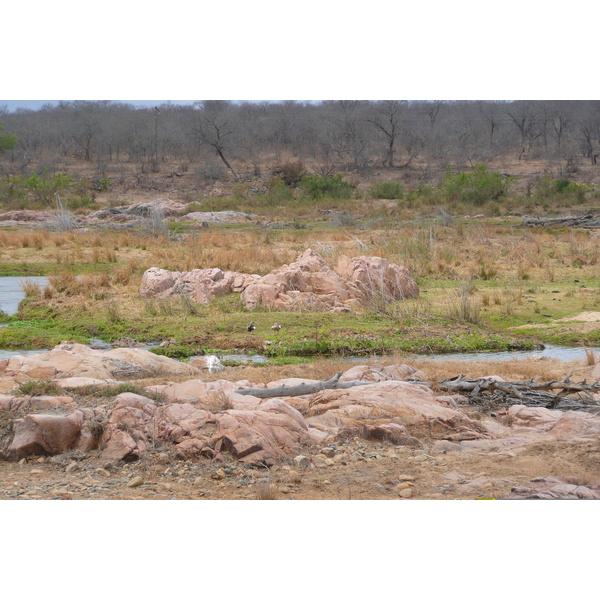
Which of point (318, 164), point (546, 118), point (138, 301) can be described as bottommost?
point (138, 301)

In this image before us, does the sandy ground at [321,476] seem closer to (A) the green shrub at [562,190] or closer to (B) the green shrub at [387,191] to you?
(A) the green shrub at [562,190]

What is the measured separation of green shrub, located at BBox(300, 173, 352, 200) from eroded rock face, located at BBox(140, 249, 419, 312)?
19599 mm

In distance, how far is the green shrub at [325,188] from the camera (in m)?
34.2

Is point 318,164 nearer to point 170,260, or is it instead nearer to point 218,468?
point 170,260

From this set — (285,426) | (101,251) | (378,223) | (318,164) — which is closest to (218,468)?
(285,426)

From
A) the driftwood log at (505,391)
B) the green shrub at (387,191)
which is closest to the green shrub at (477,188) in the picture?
the green shrub at (387,191)

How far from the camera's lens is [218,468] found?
5.88 metres

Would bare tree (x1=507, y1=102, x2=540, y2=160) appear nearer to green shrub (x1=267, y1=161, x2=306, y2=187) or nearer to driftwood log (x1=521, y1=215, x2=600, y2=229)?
green shrub (x1=267, y1=161, x2=306, y2=187)

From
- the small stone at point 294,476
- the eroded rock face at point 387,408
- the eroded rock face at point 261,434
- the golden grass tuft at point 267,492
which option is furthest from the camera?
the eroded rock face at point 387,408

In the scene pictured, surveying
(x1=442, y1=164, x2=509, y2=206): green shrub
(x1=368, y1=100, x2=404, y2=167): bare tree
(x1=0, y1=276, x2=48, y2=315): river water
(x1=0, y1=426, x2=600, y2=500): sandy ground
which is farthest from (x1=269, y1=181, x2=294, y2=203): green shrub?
(x1=0, y1=426, x2=600, y2=500): sandy ground

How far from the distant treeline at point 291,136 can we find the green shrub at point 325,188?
511cm

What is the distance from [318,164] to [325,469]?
36.8 m

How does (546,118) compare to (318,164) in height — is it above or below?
above

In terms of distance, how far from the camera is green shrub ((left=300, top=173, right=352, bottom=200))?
34.2 metres
